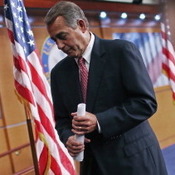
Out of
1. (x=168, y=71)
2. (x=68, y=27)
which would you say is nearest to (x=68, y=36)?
(x=68, y=27)

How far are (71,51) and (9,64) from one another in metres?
2.20

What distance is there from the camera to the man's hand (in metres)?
1.07

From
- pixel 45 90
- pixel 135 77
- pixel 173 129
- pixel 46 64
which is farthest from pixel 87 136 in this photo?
pixel 173 129

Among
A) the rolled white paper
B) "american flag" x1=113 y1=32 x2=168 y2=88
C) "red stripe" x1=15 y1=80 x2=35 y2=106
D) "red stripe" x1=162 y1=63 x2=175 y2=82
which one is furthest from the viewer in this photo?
"american flag" x1=113 y1=32 x2=168 y2=88

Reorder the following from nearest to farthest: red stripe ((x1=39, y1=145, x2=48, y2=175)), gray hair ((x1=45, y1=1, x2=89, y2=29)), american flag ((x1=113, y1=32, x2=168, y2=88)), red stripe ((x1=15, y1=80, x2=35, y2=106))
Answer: gray hair ((x1=45, y1=1, x2=89, y2=29)), red stripe ((x1=15, y1=80, x2=35, y2=106)), red stripe ((x1=39, y1=145, x2=48, y2=175)), american flag ((x1=113, y1=32, x2=168, y2=88))

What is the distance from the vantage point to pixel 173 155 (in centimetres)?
463

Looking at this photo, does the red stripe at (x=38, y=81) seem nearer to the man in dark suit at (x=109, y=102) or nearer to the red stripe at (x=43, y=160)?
the red stripe at (x=43, y=160)

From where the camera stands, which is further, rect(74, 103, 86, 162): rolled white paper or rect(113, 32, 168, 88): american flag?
rect(113, 32, 168, 88): american flag

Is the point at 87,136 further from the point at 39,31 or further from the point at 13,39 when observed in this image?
the point at 39,31

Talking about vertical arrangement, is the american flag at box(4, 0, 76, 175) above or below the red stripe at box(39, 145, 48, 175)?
above

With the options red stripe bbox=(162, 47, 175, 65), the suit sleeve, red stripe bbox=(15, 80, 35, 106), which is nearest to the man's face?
the suit sleeve

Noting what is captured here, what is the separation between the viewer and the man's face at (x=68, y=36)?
3.91 ft

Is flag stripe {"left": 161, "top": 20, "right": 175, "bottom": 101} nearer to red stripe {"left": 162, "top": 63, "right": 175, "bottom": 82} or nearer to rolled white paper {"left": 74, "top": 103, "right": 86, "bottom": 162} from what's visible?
red stripe {"left": 162, "top": 63, "right": 175, "bottom": 82}

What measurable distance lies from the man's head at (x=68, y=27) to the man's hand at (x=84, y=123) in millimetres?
311
